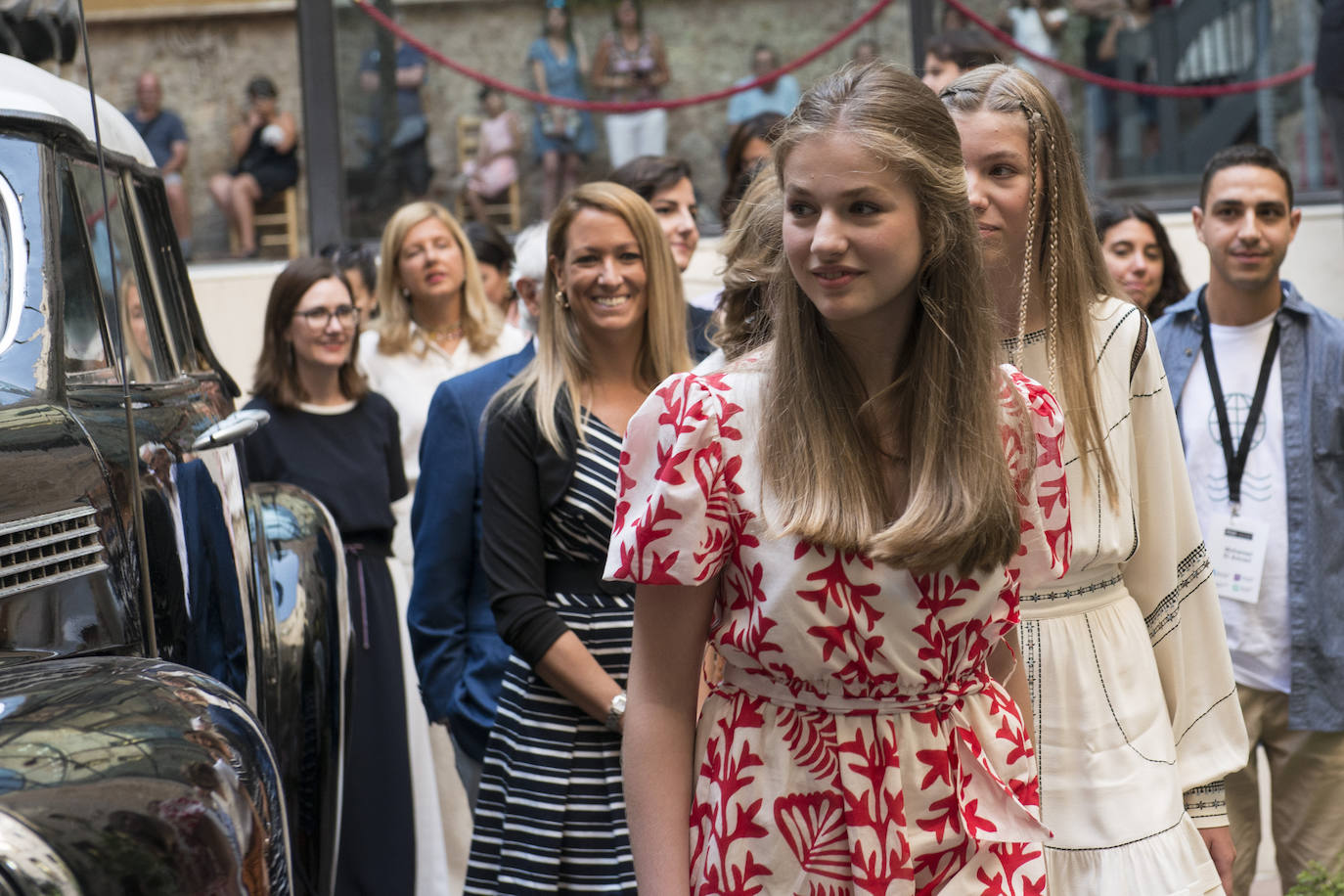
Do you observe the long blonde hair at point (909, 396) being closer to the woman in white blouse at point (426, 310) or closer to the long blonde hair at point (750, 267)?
the long blonde hair at point (750, 267)

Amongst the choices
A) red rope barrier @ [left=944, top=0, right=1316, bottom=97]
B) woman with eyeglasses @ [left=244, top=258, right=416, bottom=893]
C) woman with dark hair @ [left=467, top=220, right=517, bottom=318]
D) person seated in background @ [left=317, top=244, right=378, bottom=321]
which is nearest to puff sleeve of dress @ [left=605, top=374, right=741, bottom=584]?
woman with eyeglasses @ [left=244, top=258, right=416, bottom=893]

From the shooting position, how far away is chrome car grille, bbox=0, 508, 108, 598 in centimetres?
236

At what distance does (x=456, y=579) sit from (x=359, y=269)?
348 cm

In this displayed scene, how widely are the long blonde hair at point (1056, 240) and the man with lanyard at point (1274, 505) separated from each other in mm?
2133

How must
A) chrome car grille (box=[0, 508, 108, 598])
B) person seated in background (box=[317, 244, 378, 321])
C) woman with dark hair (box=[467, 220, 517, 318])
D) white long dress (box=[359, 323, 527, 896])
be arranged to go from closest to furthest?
1. chrome car grille (box=[0, 508, 108, 598])
2. white long dress (box=[359, 323, 527, 896])
3. person seated in background (box=[317, 244, 378, 321])
4. woman with dark hair (box=[467, 220, 517, 318])

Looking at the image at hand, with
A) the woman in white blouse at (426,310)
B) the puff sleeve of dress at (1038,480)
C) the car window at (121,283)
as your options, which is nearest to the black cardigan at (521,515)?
the car window at (121,283)

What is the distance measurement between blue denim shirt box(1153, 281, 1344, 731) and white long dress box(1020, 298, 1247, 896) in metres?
1.94

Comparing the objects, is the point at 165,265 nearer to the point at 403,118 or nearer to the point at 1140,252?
the point at 1140,252

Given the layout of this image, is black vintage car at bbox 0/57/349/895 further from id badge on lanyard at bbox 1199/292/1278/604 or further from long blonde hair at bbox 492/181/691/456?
id badge on lanyard at bbox 1199/292/1278/604

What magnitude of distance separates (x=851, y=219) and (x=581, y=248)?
5.56ft

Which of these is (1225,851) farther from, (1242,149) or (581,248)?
(1242,149)

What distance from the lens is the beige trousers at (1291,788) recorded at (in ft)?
14.5

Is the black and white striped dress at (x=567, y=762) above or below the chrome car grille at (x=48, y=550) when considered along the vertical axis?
below

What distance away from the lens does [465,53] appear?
11.1 m
